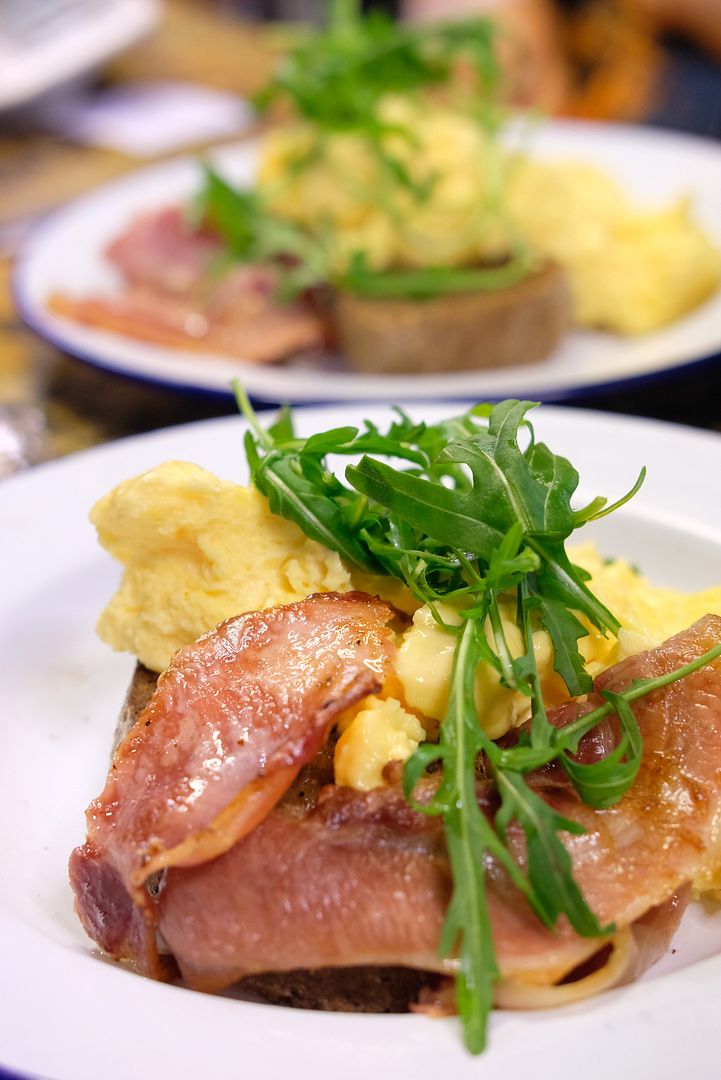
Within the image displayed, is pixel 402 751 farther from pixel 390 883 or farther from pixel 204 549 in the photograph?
pixel 204 549

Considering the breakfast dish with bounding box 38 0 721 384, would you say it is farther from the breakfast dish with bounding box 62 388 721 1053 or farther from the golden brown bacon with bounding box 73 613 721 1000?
the golden brown bacon with bounding box 73 613 721 1000

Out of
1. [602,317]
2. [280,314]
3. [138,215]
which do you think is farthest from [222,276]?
[602,317]

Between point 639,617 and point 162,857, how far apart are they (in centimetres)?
96

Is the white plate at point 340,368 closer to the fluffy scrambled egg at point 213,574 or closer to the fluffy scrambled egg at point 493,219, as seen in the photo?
the fluffy scrambled egg at point 493,219

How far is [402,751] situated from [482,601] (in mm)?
241

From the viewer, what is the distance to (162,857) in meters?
1.43

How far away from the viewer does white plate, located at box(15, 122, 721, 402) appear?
10.7 feet

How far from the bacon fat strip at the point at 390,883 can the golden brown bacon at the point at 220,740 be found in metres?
0.05

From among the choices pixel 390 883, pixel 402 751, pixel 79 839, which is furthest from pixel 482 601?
pixel 79 839

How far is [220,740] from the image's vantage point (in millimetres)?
1530

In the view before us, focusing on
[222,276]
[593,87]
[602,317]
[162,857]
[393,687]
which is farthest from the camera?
[593,87]

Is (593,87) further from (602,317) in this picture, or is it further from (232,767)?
(232,767)

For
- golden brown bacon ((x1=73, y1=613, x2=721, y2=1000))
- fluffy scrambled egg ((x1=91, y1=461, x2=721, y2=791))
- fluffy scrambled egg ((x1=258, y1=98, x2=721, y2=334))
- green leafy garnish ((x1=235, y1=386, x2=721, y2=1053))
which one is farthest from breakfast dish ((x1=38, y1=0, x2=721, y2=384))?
golden brown bacon ((x1=73, y1=613, x2=721, y2=1000))

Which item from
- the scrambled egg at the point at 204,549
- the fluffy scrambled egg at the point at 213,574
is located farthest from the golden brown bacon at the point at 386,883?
the scrambled egg at the point at 204,549
